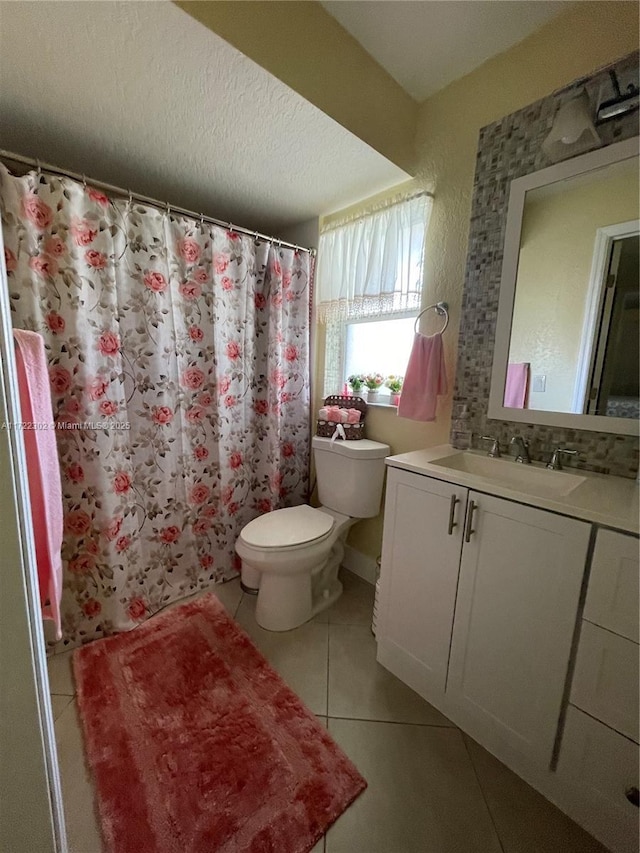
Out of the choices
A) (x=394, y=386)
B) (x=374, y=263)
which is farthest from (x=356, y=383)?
(x=374, y=263)

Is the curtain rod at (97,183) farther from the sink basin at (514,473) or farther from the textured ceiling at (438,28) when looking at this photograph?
the sink basin at (514,473)

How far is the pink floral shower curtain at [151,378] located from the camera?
1.29 m

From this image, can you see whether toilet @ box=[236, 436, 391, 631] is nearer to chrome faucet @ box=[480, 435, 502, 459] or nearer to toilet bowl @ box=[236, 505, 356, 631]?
toilet bowl @ box=[236, 505, 356, 631]

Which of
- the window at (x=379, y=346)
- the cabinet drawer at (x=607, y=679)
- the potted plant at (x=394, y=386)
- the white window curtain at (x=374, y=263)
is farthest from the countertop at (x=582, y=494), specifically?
the white window curtain at (x=374, y=263)

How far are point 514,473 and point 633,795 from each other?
2.81ft

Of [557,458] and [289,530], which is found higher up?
[557,458]

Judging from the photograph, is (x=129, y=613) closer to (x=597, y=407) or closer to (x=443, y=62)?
(x=597, y=407)

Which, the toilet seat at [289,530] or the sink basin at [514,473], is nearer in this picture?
the sink basin at [514,473]

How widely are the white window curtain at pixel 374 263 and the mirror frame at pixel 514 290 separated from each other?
1.25 ft

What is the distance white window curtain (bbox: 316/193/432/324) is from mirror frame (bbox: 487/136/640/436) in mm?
380

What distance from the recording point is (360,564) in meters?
2.02

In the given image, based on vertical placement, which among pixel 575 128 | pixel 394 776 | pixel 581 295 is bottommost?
pixel 394 776

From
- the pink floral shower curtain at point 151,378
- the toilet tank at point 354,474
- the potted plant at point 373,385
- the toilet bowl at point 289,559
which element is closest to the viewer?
the pink floral shower curtain at point 151,378

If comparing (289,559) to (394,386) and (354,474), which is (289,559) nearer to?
(354,474)
